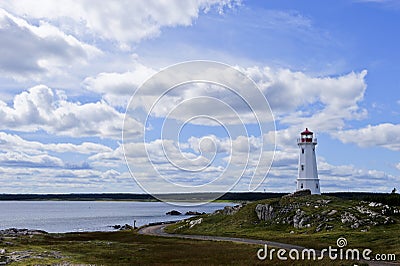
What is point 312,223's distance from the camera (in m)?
82.3

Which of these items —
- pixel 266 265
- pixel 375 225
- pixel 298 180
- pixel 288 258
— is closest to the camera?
pixel 266 265

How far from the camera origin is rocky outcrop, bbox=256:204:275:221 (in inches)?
3644

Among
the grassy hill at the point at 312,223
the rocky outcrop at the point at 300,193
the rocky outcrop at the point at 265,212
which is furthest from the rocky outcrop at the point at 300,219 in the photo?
the rocky outcrop at the point at 300,193

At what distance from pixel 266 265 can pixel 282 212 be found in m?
49.4

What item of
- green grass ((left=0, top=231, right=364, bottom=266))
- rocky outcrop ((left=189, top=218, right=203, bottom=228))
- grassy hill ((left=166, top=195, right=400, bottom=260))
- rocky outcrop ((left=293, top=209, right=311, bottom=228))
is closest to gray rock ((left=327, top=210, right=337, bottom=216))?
grassy hill ((left=166, top=195, right=400, bottom=260))

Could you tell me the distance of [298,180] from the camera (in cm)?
10438

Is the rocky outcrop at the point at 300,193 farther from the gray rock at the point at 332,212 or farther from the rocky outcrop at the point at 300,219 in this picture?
the gray rock at the point at 332,212

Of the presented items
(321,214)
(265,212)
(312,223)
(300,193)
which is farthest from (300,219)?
(300,193)

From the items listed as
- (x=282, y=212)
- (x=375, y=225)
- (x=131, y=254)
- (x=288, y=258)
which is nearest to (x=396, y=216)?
(x=375, y=225)

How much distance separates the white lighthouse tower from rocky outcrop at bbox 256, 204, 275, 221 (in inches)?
506

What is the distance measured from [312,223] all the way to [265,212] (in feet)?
43.2

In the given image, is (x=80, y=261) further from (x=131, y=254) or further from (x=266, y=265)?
(x=266, y=265)

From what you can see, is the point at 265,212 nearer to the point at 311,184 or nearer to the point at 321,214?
the point at 321,214

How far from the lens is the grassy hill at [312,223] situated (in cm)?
6531
